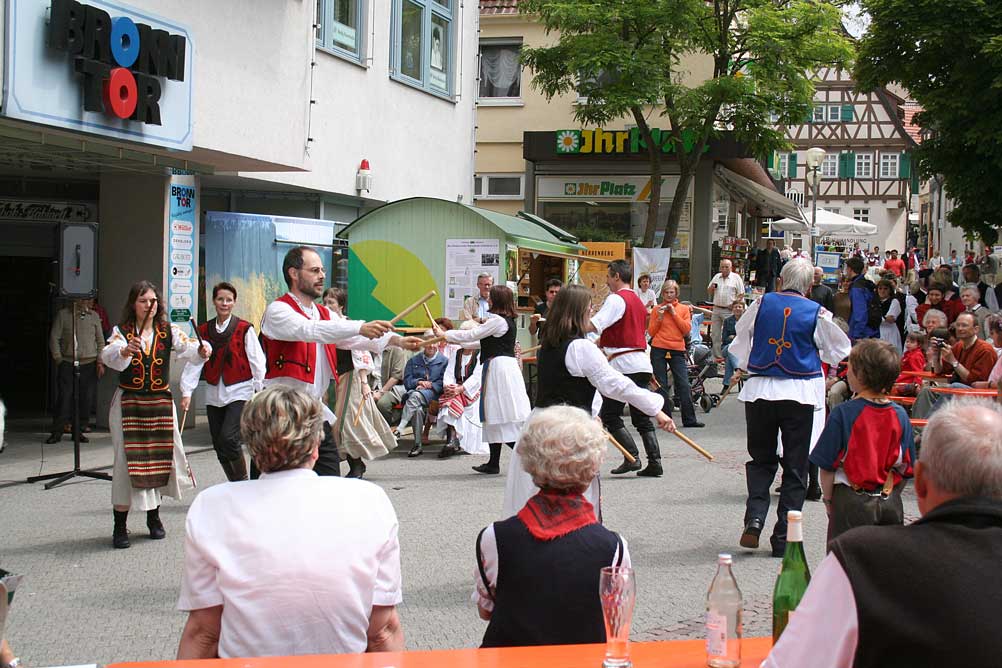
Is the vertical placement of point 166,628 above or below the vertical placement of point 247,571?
below

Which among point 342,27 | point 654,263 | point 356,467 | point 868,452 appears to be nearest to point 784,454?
point 868,452

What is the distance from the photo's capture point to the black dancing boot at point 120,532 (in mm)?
7758

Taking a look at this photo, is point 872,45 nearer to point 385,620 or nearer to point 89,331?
point 89,331

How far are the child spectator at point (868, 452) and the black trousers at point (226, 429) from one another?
4.68 metres

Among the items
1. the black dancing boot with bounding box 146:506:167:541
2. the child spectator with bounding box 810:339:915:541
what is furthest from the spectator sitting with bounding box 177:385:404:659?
the black dancing boot with bounding box 146:506:167:541

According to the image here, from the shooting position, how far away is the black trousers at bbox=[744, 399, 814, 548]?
7477 mm

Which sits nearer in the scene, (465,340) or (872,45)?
(465,340)

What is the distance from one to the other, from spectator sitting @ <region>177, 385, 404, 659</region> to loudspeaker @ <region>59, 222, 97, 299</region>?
24.9ft

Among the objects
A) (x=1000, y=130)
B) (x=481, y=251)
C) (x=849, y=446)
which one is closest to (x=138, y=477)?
(x=849, y=446)

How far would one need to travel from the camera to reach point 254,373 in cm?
896

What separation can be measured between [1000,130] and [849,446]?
12.5m

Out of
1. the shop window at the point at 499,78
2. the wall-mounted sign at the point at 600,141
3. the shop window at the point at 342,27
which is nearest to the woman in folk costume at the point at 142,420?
the shop window at the point at 342,27

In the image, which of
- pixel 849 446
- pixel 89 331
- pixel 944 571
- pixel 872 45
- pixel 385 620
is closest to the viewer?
pixel 944 571

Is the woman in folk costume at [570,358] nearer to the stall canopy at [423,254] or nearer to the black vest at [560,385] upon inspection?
the black vest at [560,385]
